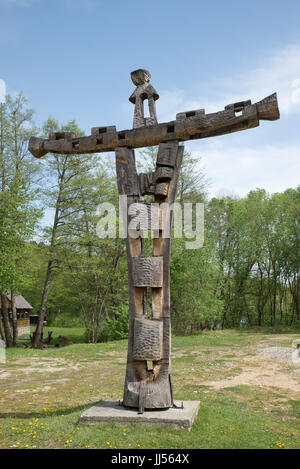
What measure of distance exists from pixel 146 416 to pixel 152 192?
294 cm

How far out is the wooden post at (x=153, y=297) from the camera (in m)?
4.93

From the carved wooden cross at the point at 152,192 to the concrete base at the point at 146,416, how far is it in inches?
3.8

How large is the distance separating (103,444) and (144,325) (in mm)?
1444

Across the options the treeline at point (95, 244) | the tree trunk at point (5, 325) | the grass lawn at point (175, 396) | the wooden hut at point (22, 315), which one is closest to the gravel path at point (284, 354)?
the grass lawn at point (175, 396)

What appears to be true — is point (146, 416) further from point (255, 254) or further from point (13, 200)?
point (255, 254)

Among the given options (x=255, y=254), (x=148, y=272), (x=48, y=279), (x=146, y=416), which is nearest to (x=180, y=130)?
(x=148, y=272)

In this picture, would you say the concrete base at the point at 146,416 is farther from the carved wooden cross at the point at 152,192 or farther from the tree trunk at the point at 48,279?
the tree trunk at the point at 48,279

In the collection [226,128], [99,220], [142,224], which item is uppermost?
[99,220]

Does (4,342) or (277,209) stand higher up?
(277,209)
